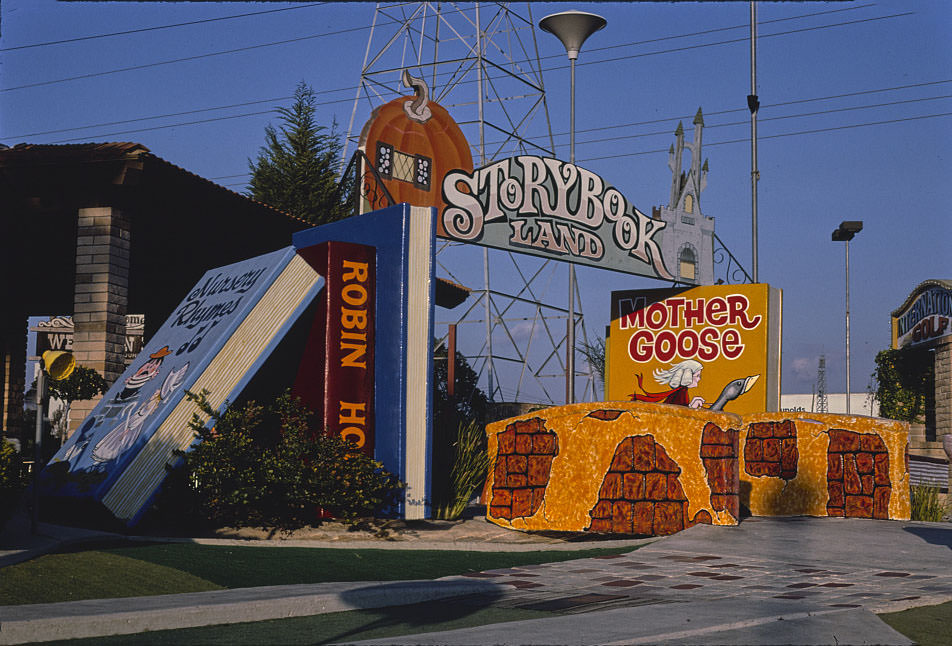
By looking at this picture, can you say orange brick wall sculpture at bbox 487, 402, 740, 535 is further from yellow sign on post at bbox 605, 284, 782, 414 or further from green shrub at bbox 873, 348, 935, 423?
green shrub at bbox 873, 348, 935, 423

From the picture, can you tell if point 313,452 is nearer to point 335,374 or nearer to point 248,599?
point 335,374

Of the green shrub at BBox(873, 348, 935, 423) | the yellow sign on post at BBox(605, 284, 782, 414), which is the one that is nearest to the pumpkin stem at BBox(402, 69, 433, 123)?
the yellow sign on post at BBox(605, 284, 782, 414)

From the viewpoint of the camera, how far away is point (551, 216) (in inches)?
805

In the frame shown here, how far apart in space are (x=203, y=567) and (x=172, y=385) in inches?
181

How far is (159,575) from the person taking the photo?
8.83 m

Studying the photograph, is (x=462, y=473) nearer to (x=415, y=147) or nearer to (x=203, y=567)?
(x=203, y=567)

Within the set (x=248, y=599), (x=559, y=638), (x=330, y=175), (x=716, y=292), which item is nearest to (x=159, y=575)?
(x=248, y=599)

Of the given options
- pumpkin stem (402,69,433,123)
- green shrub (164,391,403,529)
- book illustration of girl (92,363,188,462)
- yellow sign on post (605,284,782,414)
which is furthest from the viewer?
yellow sign on post (605,284,782,414)

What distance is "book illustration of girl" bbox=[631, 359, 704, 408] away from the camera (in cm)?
2314

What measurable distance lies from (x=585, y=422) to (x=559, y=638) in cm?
838

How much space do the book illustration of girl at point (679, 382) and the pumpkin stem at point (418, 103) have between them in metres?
8.32

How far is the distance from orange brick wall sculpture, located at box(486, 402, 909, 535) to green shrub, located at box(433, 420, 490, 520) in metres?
0.24

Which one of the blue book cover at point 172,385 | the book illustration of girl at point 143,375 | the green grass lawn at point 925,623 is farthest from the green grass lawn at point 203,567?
the green grass lawn at point 925,623

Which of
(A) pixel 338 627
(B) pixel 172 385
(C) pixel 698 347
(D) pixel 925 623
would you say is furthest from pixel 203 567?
(C) pixel 698 347
